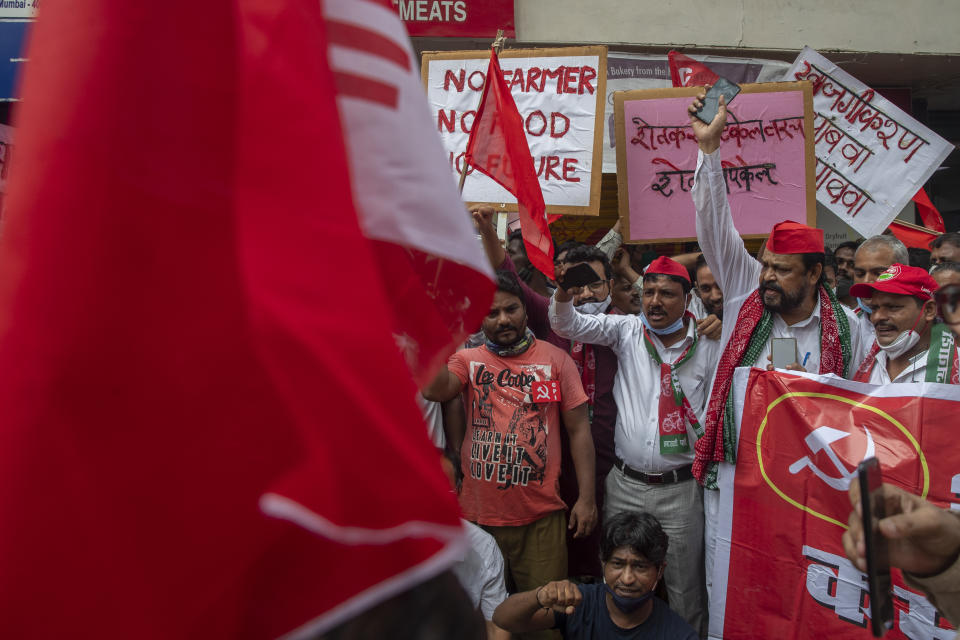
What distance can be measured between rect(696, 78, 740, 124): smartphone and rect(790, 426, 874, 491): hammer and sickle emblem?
1.51m

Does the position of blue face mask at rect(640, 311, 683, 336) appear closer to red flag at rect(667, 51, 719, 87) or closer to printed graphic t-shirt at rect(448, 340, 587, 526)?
printed graphic t-shirt at rect(448, 340, 587, 526)

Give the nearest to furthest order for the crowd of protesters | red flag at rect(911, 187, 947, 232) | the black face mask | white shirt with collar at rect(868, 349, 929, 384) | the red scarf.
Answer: white shirt with collar at rect(868, 349, 929, 384) < the crowd of protesters < the red scarf < the black face mask < red flag at rect(911, 187, 947, 232)

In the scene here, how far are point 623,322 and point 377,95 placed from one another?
2965mm

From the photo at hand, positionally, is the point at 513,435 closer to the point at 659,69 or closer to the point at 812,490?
the point at 812,490

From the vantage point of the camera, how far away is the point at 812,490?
288cm

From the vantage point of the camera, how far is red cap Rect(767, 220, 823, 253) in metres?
3.55

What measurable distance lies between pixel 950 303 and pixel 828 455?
1.61 m

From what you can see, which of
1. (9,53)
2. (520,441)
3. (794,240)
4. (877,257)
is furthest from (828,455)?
(9,53)

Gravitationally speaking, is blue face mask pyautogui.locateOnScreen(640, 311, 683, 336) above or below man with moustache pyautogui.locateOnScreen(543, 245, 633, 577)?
above

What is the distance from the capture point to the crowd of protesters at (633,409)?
314 centimetres

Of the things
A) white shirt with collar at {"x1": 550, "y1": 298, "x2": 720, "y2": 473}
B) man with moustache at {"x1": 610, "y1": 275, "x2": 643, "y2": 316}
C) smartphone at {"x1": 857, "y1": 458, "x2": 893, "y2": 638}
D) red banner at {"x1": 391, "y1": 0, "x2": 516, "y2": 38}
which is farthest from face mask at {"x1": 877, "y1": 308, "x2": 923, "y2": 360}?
red banner at {"x1": 391, "y1": 0, "x2": 516, "y2": 38}

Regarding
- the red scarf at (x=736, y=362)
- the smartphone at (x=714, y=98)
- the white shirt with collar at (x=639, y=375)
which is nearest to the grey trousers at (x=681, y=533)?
the white shirt with collar at (x=639, y=375)

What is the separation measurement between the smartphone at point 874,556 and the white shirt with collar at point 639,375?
92.5 inches

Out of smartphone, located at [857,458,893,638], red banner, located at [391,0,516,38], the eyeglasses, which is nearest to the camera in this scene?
smartphone, located at [857,458,893,638]
